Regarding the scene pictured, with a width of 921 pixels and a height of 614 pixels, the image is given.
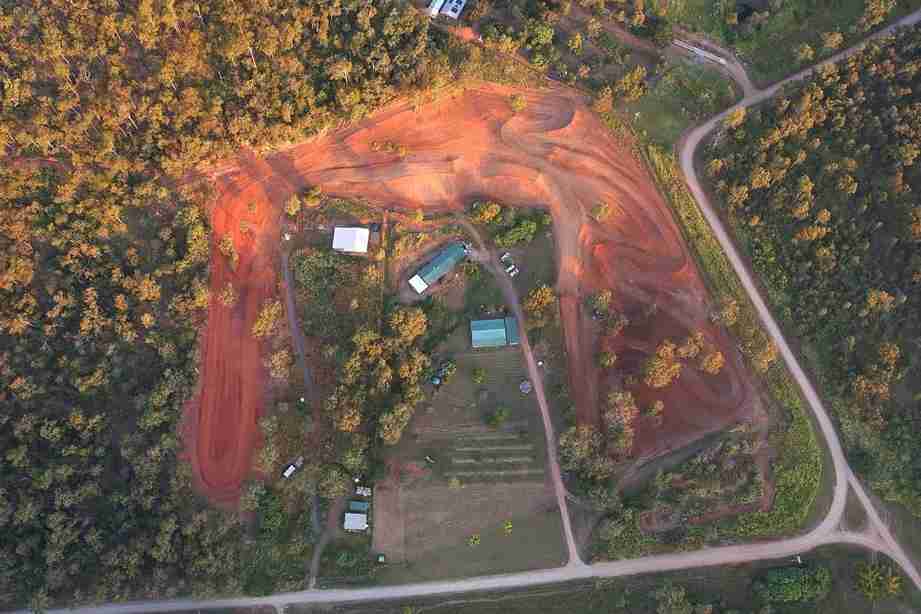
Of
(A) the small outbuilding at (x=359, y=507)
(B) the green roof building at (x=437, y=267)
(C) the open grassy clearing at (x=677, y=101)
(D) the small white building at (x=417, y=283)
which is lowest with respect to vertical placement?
(A) the small outbuilding at (x=359, y=507)

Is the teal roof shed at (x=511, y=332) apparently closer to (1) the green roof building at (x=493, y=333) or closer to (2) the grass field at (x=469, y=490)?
(1) the green roof building at (x=493, y=333)

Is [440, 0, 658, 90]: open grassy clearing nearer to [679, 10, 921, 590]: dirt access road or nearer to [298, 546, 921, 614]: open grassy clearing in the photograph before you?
[679, 10, 921, 590]: dirt access road

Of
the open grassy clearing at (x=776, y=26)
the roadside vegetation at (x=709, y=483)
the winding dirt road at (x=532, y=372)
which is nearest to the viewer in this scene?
the winding dirt road at (x=532, y=372)

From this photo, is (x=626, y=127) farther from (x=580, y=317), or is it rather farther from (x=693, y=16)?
(x=580, y=317)

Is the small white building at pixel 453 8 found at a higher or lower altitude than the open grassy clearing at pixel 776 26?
higher

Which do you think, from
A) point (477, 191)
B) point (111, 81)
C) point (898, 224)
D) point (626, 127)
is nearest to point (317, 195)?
point (477, 191)

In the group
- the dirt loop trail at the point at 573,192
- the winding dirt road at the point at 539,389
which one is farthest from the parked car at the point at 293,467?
the dirt loop trail at the point at 573,192

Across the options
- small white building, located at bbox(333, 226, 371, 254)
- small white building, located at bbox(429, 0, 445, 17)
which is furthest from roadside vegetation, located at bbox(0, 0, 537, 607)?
small white building, located at bbox(333, 226, 371, 254)
